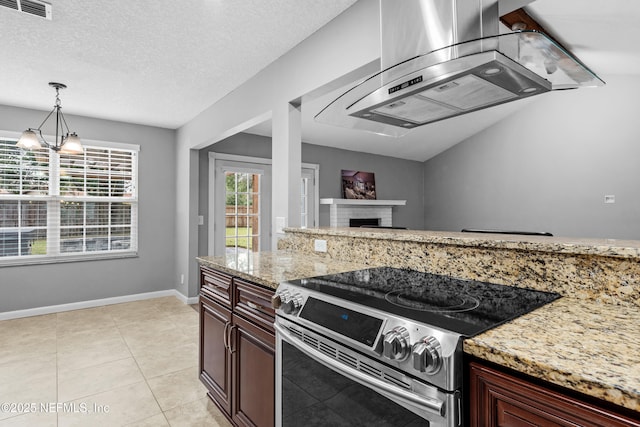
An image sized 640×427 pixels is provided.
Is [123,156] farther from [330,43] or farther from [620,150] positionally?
[620,150]

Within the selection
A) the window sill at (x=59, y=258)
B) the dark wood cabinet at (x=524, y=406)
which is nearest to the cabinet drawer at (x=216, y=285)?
the dark wood cabinet at (x=524, y=406)

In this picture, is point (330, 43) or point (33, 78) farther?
point (33, 78)

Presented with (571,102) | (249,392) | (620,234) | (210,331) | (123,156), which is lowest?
(249,392)

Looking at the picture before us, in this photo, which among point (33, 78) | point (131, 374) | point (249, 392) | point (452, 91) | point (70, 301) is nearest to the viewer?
point (452, 91)

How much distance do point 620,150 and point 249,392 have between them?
6205 mm

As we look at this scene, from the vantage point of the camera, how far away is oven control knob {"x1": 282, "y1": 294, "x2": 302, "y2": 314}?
4.22ft

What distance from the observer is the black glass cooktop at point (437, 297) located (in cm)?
93

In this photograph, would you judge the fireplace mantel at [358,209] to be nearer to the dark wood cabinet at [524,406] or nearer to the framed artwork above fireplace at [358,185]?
the framed artwork above fireplace at [358,185]

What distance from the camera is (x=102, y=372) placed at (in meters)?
2.59

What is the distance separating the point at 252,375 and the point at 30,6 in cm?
251

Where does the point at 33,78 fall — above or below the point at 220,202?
above

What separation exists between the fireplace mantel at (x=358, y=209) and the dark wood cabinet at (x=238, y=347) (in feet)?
12.4

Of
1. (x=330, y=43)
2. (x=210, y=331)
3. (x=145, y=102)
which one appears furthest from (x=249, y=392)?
(x=145, y=102)

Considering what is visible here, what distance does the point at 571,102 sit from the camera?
551 cm
